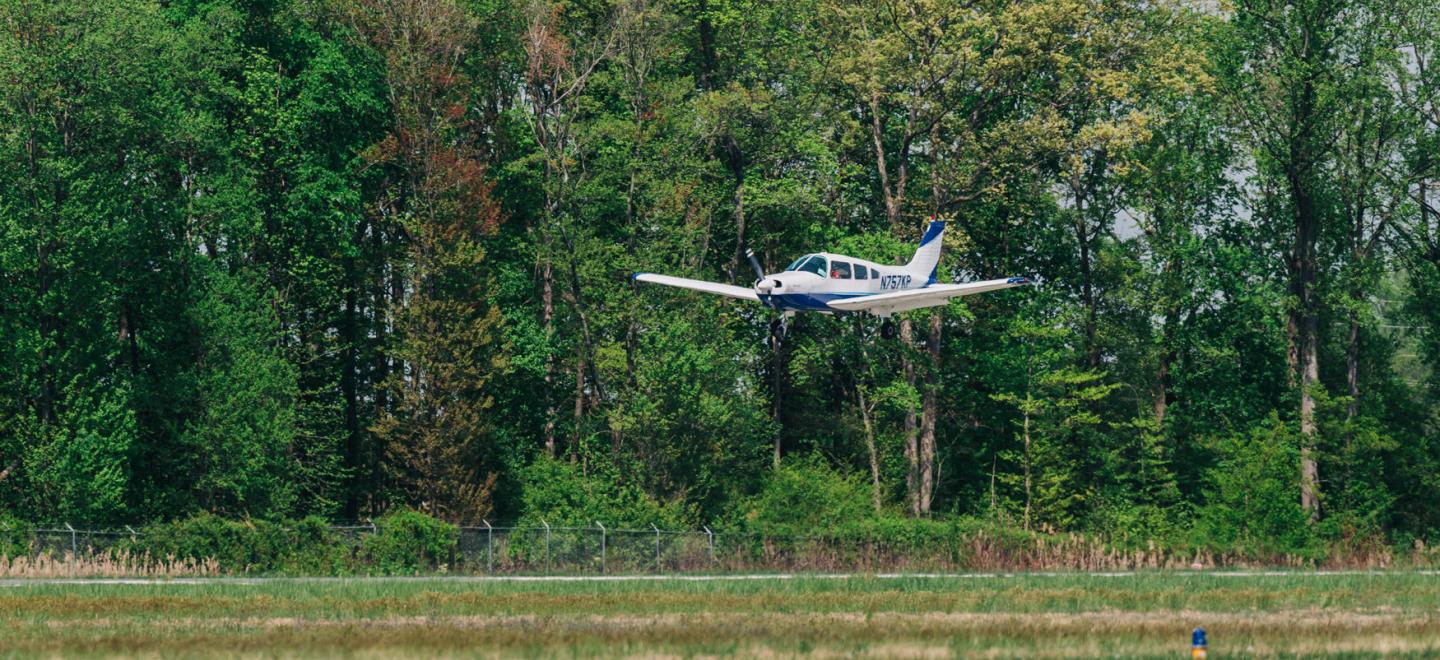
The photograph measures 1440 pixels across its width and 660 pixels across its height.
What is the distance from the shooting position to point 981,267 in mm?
73625

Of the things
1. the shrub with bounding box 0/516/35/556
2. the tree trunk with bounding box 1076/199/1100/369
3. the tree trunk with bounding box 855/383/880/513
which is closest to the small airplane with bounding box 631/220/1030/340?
the tree trunk with bounding box 855/383/880/513

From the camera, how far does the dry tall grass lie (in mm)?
48188

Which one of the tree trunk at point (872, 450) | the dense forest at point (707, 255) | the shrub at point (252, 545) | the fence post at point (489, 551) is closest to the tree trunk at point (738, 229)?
the dense forest at point (707, 255)

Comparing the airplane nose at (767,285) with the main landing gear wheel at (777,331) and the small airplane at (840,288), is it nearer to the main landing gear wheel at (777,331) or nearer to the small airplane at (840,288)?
the small airplane at (840,288)

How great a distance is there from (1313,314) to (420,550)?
35356 mm

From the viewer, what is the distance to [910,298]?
168ft

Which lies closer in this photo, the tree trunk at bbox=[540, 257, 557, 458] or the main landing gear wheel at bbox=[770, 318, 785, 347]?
the tree trunk at bbox=[540, 257, 557, 458]

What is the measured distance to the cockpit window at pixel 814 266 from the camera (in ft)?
164

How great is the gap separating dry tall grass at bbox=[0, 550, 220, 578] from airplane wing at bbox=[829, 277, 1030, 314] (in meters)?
19.9

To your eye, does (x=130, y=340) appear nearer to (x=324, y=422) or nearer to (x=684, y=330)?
(x=324, y=422)

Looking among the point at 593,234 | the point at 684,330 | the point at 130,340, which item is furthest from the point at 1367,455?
the point at 130,340

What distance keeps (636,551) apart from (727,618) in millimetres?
20449

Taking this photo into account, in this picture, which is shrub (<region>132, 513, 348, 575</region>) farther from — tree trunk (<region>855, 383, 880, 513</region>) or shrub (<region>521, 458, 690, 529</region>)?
tree trunk (<region>855, 383, 880, 513</region>)

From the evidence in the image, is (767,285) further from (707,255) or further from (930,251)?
(707,255)
